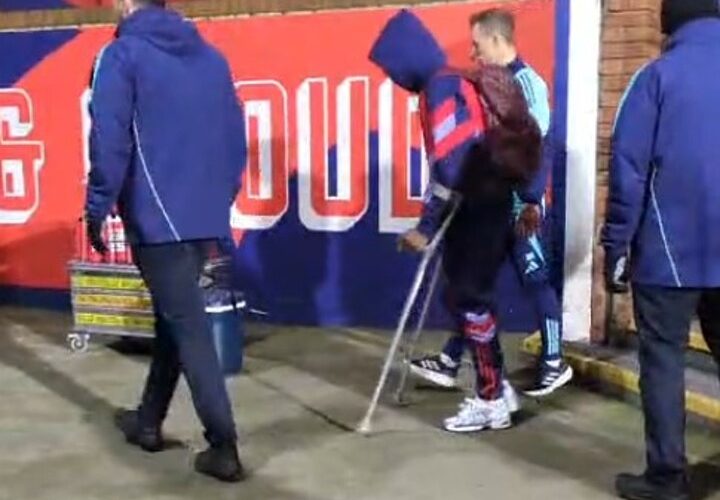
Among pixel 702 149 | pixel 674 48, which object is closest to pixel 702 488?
pixel 702 149

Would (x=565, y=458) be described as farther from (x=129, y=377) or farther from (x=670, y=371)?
(x=129, y=377)

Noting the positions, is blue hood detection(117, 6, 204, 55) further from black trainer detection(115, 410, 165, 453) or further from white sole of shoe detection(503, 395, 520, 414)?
white sole of shoe detection(503, 395, 520, 414)

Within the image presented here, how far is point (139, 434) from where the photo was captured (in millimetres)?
5203

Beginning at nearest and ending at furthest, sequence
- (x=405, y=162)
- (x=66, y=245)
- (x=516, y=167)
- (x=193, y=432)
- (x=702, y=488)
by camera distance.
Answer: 1. (x=702, y=488)
2. (x=516, y=167)
3. (x=193, y=432)
4. (x=405, y=162)
5. (x=66, y=245)

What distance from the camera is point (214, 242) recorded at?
4.85 meters

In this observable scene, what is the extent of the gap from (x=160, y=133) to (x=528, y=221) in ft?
6.22

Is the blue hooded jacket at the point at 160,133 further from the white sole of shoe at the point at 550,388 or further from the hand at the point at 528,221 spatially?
the white sole of shoe at the point at 550,388

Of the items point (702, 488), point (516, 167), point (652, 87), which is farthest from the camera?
point (516, 167)

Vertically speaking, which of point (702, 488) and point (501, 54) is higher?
point (501, 54)

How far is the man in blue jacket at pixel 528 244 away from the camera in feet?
18.0

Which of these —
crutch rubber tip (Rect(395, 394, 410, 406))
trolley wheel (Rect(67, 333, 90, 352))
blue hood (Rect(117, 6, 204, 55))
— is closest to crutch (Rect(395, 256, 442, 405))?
crutch rubber tip (Rect(395, 394, 410, 406))

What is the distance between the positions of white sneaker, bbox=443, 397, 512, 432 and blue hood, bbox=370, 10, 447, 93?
132 cm

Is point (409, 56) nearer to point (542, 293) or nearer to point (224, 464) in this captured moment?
point (542, 293)

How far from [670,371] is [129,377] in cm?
308
